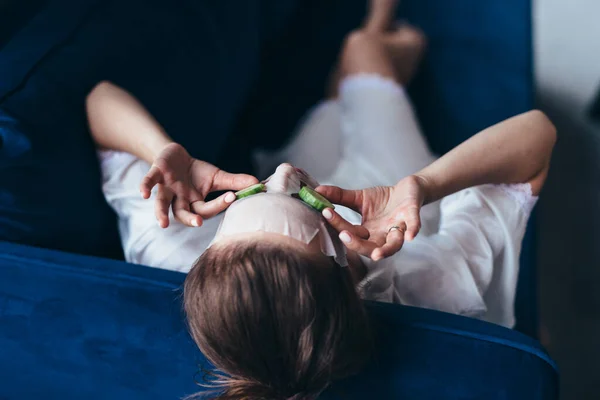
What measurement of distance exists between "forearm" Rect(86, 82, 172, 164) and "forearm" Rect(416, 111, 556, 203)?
0.41 metres

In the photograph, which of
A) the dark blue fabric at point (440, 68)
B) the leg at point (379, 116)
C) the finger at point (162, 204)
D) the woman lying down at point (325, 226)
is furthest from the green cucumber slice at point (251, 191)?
the dark blue fabric at point (440, 68)

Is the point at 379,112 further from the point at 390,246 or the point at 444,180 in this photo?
the point at 390,246

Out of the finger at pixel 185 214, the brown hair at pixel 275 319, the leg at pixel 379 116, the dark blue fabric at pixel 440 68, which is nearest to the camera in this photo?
the brown hair at pixel 275 319

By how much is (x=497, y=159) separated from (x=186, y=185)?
470 millimetres

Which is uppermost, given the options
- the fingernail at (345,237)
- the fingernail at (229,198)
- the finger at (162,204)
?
the fingernail at (229,198)

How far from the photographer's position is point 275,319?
58 cm

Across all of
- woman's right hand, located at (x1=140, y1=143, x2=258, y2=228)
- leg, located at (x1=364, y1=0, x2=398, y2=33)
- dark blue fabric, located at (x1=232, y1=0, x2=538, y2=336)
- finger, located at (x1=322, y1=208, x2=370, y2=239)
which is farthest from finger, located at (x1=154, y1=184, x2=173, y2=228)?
leg, located at (x1=364, y1=0, x2=398, y2=33)

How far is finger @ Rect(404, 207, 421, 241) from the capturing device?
0.62m

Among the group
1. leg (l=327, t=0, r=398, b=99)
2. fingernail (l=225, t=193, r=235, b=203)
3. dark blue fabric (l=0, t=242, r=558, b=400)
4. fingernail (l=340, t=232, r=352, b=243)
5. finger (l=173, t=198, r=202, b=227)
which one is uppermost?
leg (l=327, t=0, r=398, b=99)

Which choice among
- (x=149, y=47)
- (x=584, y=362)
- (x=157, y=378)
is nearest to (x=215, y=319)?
(x=157, y=378)

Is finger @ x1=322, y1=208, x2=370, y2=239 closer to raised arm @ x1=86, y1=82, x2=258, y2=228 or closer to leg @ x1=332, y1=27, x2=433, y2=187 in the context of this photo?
raised arm @ x1=86, y1=82, x2=258, y2=228

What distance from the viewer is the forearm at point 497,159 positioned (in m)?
0.79

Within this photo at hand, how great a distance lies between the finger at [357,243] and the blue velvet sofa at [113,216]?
8 cm

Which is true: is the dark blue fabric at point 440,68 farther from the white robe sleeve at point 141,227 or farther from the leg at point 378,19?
A: the white robe sleeve at point 141,227
